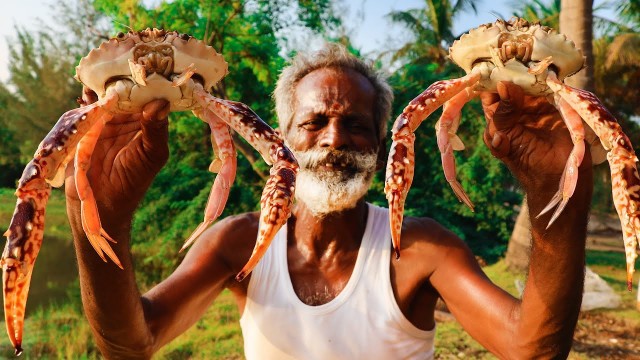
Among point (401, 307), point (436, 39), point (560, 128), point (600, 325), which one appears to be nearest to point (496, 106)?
point (560, 128)

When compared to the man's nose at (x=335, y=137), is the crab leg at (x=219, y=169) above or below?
below

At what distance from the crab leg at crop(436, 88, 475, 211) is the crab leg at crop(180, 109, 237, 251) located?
74 centimetres

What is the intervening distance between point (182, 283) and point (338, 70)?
1.49 metres

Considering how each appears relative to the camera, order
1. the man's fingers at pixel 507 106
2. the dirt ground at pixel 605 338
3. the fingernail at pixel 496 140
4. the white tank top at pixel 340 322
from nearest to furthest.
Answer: the man's fingers at pixel 507 106 → the fingernail at pixel 496 140 → the white tank top at pixel 340 322 → the dirt ground at pixel 605 338

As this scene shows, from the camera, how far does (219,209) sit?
1.69 meters

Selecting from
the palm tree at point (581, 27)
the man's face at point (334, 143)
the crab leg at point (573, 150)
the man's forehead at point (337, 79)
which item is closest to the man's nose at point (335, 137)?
the man's face at point (334, 143)

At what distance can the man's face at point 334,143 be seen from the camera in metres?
2.91

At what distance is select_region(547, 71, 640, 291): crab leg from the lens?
155cm

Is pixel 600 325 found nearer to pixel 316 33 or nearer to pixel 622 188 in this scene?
pixel 622 188

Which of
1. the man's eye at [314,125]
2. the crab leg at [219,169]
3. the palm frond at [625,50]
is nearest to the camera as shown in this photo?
the crab leg at [219,169]

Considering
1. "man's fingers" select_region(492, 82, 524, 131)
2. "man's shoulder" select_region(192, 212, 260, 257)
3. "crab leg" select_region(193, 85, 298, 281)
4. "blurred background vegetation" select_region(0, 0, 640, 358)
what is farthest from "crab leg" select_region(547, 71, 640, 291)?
"blurred background vegetation" select_region(0, 0, 640, 358)

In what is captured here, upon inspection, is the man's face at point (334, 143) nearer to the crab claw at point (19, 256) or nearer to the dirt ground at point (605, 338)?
the crab claw at point (19, 256)

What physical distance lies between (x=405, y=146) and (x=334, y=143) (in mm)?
1228

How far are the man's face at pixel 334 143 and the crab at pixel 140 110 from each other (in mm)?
1086
